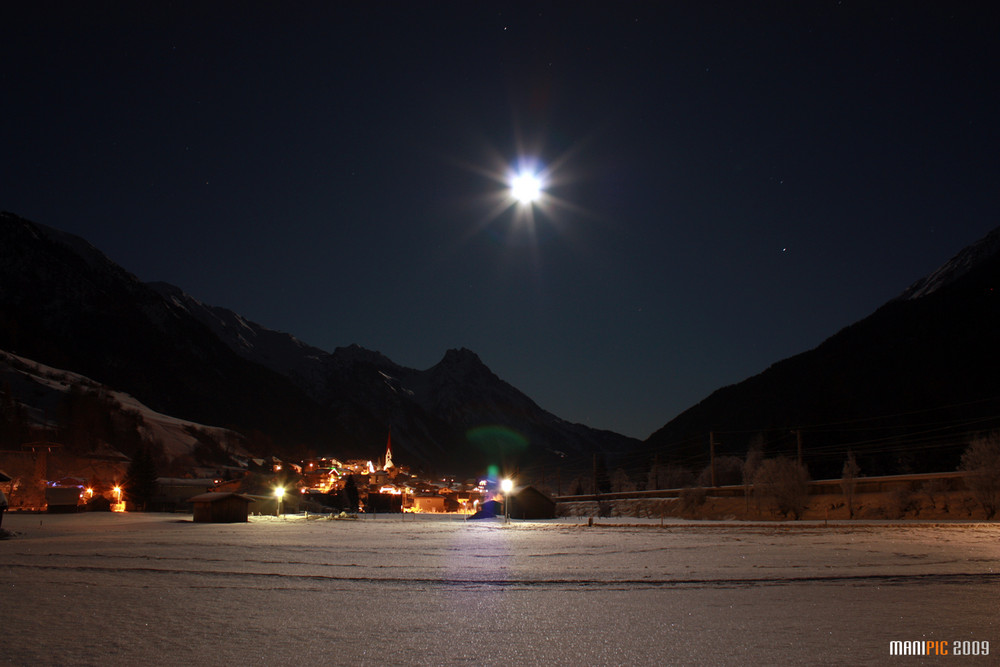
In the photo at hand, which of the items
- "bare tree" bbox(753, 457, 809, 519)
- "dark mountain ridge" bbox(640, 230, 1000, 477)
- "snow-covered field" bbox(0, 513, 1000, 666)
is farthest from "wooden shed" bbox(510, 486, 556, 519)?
"snow-covered field" bbox(0, 513, 1000, 666)

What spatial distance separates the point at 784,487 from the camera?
5409cm

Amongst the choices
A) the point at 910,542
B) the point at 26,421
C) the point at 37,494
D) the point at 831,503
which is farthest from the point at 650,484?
the point at 26,421

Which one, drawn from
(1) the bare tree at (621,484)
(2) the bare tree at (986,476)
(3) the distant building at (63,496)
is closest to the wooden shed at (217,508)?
(3) the distant building at (63,496)

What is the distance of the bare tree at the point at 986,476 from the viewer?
141 feet

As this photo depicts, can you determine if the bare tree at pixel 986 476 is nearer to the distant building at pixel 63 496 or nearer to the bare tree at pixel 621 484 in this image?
the bare tree at pixel 621 484

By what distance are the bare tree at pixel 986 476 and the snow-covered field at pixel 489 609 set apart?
3256 centimetres

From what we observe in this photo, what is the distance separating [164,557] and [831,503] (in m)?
54.9

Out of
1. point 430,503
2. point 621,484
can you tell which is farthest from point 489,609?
point 430,503

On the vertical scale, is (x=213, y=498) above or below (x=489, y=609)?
below

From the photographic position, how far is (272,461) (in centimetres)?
16175

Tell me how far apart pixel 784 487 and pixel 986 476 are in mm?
14739

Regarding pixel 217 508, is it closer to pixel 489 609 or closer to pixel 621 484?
pixel 489 609

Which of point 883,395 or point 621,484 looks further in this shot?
point 621,484

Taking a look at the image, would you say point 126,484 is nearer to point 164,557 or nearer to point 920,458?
point 164,557
